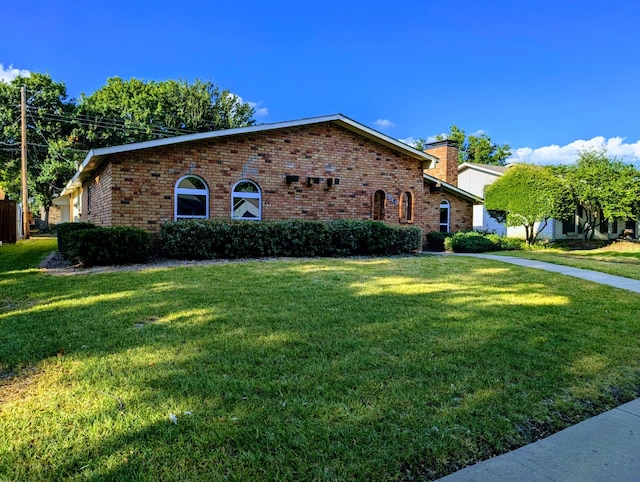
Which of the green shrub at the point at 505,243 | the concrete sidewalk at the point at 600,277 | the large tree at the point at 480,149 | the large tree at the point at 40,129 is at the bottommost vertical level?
the concrete sidewalk at the point at 600,277

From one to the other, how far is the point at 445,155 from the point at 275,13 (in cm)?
1204

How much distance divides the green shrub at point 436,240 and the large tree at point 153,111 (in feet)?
68.2

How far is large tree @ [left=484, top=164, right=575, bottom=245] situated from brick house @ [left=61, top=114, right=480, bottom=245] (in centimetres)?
599

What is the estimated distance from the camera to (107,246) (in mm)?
9109

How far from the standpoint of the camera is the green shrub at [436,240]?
1717cm

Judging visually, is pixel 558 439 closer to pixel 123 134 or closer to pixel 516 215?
pixel 516 215

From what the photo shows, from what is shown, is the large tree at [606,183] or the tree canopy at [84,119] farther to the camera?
the tree canopy at [84,119]

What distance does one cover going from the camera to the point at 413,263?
33.3 feet

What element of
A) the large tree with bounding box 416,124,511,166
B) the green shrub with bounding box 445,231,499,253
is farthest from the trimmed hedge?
the large tree with bounding box 416,124,511,166

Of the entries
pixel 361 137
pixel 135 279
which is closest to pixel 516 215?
pixel 361 137

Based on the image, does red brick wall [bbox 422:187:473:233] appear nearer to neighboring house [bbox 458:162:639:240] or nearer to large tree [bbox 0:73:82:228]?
neighboring house [bbox 458:162:639:240]

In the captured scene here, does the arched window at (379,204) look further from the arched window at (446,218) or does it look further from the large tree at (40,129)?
the large tree at (40,129)

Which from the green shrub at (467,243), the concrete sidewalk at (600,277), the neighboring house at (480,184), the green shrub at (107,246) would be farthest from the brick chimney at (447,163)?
the green shrub at (107,246)

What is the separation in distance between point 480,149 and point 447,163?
3005 cm
